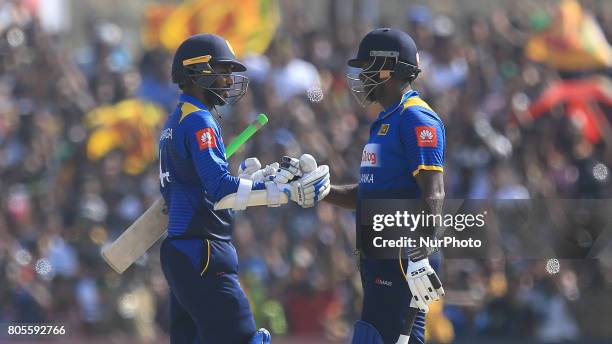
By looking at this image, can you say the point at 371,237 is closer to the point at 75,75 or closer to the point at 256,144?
the point at 256,144

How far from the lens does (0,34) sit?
1495 cm

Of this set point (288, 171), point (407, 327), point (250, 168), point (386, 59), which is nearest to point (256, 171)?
point (250, 168)

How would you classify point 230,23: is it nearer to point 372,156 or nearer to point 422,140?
point 372,156

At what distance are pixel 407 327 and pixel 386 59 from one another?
162cm

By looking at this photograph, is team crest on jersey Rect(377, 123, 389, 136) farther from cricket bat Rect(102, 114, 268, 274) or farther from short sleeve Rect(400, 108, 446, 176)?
cricket bat Rect(102, 114, 268, 274)

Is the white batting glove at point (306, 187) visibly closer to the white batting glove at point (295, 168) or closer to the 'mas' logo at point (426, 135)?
the white batting glove at point (295, 168)

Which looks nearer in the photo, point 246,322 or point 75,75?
point 246,322

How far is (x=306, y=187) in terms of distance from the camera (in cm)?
754

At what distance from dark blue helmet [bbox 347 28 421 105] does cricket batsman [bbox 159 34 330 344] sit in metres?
0.68

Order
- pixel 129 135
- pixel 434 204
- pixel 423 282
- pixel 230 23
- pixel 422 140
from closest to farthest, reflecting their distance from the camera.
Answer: pixel 423 282, pixel 434 204, pixel 422 140, pixel 129 135, pixel 230 23

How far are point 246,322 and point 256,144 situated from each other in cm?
636

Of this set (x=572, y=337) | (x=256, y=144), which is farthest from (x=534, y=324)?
(x=256, y=144)

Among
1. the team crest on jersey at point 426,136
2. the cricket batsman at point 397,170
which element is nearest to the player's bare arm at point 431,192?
the cricket batsman at point 397,170

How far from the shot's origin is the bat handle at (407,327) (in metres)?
7.43
